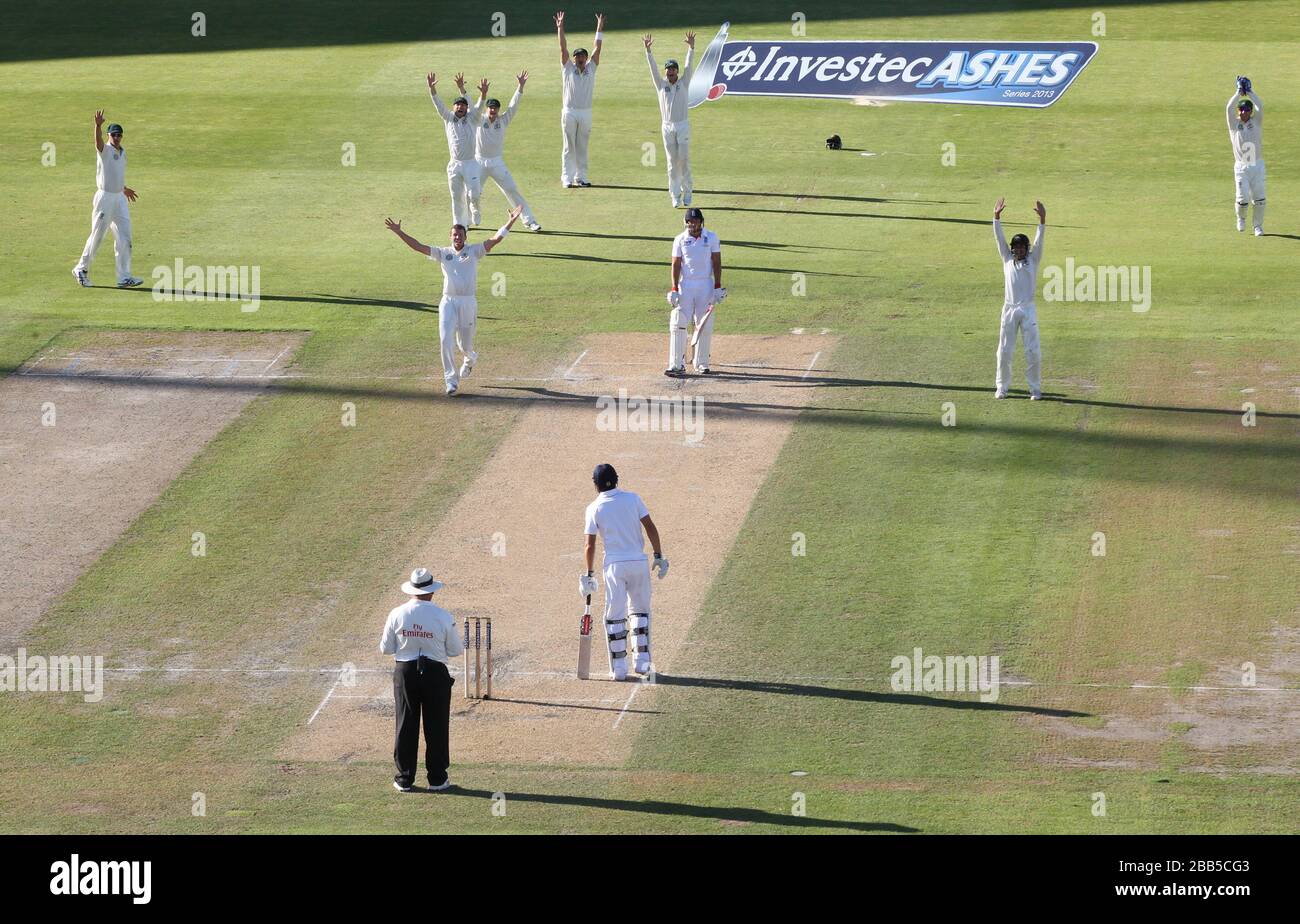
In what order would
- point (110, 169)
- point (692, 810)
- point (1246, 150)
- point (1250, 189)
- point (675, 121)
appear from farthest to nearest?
1. point (675, 121)
2. point (1250, 189)
3. point (1246, 150)
4. point (110, 169)
5. point (692, 810)

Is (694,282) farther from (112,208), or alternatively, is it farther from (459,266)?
(112,208)

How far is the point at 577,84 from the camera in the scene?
3362 centimetres

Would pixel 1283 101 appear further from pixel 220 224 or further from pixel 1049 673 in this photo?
pixel 1049 673

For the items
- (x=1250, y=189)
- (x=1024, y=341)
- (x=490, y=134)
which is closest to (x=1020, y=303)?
(x=1024, y=341)

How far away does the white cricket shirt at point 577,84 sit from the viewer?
33.6m

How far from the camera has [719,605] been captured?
719 inches

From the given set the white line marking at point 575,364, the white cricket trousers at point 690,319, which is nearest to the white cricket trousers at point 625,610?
the white cricket trousers at point 690,319

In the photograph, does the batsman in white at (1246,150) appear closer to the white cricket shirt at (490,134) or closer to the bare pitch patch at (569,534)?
the bare pitch patch at (569,534)

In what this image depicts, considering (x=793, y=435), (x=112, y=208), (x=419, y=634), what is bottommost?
(x=419, y=634)

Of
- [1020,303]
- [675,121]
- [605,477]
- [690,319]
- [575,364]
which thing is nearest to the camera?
[605,477]

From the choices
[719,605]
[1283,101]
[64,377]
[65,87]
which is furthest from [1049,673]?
[65,87]

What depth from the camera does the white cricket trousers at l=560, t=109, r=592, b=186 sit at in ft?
112

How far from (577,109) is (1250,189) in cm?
1186

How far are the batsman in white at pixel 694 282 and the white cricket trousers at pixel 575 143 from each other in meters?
10.4
